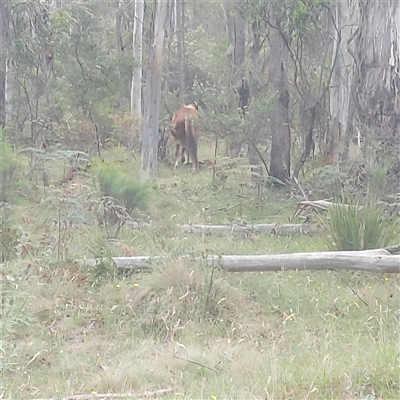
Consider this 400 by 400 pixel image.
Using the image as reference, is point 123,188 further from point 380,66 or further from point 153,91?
point 153,91

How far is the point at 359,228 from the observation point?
641 centimetres

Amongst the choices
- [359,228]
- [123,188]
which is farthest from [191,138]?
[359,228]

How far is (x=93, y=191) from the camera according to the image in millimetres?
9234

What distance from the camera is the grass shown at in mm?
3961

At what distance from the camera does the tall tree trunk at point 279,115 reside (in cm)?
1164

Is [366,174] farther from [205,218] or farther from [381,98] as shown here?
[205,218]

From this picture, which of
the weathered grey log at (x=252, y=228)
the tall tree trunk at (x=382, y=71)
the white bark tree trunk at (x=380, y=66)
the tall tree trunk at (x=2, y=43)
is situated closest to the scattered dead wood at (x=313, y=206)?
the weathered grey log at (x=252, y=228)

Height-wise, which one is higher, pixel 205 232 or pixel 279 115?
pixel 279 115

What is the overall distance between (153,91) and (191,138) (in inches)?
77.9

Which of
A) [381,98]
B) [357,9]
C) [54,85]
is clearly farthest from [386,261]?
[54,85]

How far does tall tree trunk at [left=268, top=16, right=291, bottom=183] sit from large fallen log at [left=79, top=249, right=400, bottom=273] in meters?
5.85

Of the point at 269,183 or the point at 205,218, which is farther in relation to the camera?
the point at 269,183

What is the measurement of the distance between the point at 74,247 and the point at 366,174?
441 cm

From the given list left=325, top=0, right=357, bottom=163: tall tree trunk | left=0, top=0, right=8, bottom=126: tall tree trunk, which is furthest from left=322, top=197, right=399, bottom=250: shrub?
left=0, top=0, right=8, bottom=126: tall tree trunk
